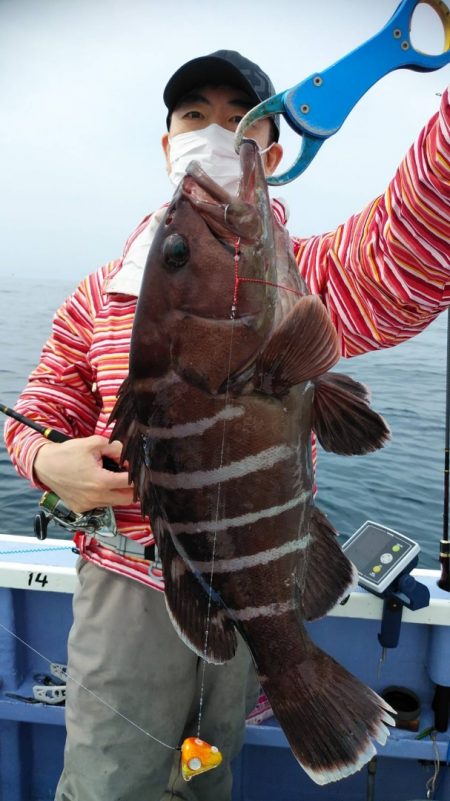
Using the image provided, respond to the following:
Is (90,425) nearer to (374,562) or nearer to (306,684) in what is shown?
(306,684)

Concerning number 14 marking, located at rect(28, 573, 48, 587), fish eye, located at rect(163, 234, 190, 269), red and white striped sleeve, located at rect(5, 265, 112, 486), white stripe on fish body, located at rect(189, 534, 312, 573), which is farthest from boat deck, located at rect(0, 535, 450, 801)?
fish eye, located at rect(163, 234, 190, 269)

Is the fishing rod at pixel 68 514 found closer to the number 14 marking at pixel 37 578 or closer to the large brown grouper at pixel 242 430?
the large brown grouper at pixel 242 430

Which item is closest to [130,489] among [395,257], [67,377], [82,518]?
[82,518]

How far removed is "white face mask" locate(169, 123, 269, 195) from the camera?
195 centimetres

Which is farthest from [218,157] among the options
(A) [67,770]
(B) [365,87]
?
(A) [67,770]

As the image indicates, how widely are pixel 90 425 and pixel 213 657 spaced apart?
1112 mm

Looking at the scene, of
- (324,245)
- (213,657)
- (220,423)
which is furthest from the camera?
(324,245)

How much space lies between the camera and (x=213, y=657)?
1413 mm

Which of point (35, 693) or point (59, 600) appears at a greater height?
point (59, 600)

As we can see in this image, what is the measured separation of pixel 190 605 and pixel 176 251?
80 centimetres

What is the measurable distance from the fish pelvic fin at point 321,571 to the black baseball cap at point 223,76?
4.14 feet

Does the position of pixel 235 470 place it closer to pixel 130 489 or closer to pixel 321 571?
pixel 321 571

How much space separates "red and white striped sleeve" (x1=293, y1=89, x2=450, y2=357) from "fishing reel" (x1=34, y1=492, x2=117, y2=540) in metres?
0.89

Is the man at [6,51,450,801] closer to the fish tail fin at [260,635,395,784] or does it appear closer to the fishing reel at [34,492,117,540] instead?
the fishing reel at [34,492,117,540]
